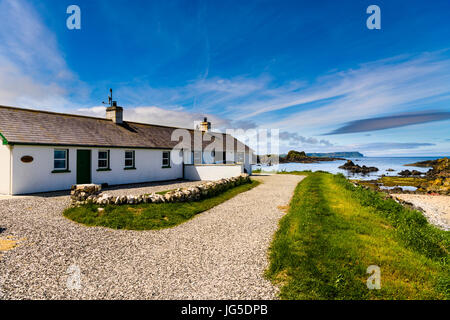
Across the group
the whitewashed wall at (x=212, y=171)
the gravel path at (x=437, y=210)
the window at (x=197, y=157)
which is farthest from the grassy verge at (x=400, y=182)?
A: the window at (x=197, y=157)

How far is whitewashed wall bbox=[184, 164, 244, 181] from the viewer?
76.6 ft

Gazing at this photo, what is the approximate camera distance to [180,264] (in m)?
5.72

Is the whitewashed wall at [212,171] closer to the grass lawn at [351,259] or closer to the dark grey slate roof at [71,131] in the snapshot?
the dark grey slate roof at [71,131]

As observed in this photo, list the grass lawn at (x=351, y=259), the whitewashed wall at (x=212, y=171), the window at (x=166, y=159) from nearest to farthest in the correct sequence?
the grass lawn at (x=351, y=259) → the window at (x=166, y=159) → the whitewashed wall at (x=212, y=171)

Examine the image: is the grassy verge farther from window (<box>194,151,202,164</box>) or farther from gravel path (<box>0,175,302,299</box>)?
gravel path (<box>0,175,302,299</box>)

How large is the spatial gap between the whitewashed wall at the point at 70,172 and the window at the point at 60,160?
25cm

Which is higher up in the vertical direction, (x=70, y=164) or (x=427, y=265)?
(x=70, y=164)

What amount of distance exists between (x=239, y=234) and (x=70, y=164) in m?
13.9

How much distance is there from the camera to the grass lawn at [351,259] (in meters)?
4.50

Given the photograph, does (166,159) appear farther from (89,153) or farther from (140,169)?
(89,153)

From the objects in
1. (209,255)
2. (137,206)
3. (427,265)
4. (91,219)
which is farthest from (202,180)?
(427,265)

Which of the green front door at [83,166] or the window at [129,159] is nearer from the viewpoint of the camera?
the green front door at [83,166]

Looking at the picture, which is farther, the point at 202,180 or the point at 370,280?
the point at 202,180
